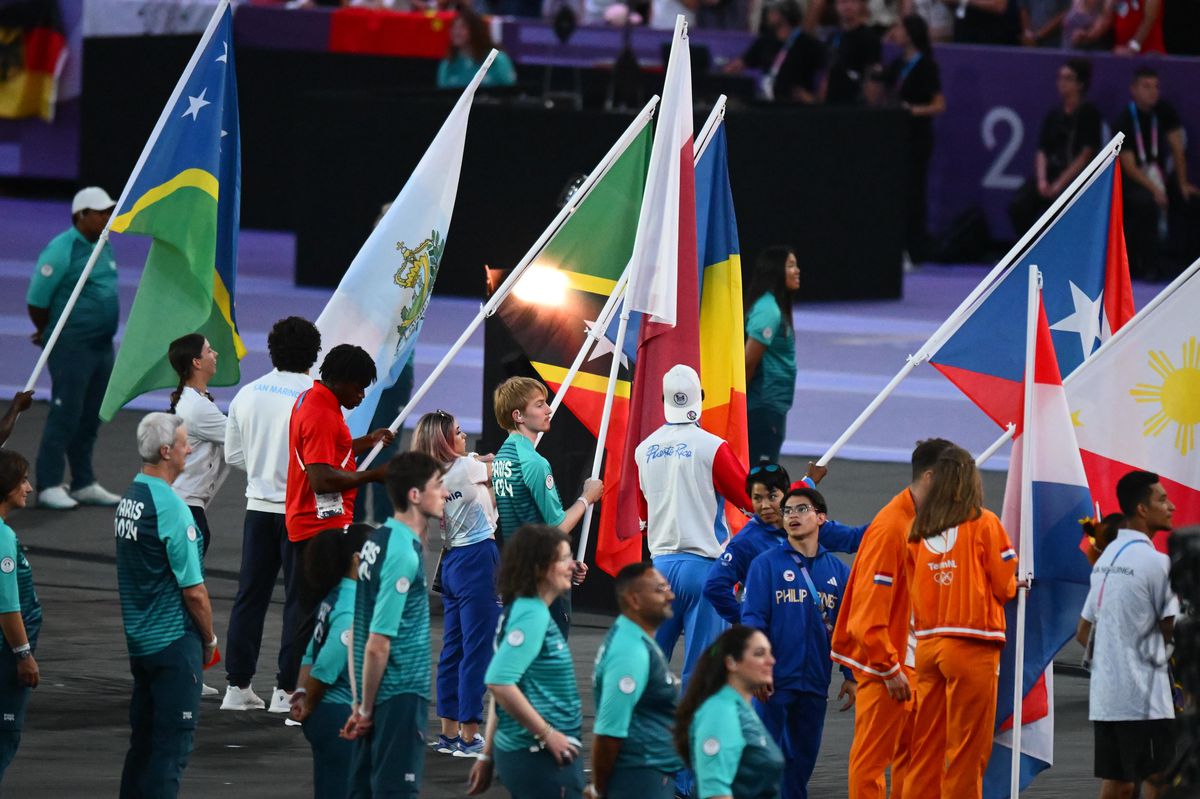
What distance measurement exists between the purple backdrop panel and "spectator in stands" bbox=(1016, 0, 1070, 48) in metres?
0.85

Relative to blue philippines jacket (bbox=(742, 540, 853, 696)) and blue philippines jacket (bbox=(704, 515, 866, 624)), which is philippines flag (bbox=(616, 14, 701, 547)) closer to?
blue philippines jacket (bbox=(704, 515, 866, 624))

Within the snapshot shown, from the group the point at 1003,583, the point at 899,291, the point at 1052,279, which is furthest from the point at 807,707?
the point at 899,291

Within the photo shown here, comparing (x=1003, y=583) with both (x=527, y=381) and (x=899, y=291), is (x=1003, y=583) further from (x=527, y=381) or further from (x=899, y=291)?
(x=899, y=291)

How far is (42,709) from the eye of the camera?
9805mm

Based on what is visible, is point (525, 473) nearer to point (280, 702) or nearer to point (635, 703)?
point (280, 702)

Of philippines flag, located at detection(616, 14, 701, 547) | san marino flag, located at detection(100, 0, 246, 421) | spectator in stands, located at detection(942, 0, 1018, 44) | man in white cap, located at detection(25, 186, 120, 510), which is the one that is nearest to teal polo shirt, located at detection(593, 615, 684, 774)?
philippines flag, located at detection(616, 14, 701, 547)

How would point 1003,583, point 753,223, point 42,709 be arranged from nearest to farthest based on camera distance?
point 1003,583 < point 42,709 < point 753,223

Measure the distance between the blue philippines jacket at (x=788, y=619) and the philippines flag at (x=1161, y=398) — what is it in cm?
166

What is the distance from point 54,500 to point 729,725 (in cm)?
898

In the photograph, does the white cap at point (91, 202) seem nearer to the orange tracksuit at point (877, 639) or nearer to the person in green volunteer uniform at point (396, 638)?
the person in green volunteer uniform at point (396, 638)

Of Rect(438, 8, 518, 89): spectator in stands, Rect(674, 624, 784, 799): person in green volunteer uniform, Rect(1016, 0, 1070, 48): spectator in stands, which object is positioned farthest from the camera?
Rect(1016, 0, 1070, 48): spectator in stands

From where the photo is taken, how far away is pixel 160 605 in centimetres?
782

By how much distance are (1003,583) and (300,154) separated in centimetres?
1585

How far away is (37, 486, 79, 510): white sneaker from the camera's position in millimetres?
14141
